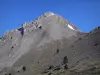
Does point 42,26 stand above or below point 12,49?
above

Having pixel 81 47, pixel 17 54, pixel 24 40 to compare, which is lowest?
pixel 81 47

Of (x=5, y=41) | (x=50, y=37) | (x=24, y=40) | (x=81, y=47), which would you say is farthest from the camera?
(x=5, y=41)

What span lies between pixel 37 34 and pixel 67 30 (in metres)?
23.5

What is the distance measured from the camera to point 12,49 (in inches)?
7126

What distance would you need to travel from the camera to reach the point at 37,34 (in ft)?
600

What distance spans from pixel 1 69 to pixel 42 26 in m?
48.6

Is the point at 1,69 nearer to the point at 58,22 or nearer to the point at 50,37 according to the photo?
the point at 50,37

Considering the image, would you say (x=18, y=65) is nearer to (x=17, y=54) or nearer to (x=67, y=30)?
(x=17, y=54)

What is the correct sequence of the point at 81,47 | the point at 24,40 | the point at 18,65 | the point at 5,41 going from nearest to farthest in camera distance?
1. the point at 81,47
2. the point at 18,65
3. the point at 24,40
4. the point at 5,41

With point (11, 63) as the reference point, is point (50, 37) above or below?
above

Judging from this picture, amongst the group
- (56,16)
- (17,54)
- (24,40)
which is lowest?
(17,54)

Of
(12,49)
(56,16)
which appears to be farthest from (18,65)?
(56,16)

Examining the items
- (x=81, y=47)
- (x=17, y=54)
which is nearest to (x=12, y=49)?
(x=17, y=54)

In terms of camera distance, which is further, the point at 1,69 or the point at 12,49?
the point at 12,49
